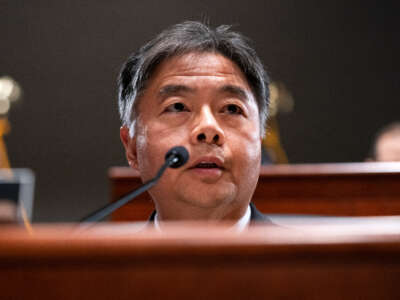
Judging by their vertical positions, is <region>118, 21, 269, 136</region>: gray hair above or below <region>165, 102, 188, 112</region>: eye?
above

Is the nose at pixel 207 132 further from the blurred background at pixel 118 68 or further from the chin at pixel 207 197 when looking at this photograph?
the blurred background at pixel 118 68

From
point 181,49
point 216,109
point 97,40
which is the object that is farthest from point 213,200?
point 97,40

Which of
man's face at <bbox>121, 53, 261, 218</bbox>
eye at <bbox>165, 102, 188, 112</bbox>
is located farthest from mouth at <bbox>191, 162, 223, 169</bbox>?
eye at <bbox>165, 102, 188, 112</bbox>

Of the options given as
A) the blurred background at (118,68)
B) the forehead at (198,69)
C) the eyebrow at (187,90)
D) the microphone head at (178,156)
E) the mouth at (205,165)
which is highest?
the forehead at (198,69)

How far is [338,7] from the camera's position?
153 inches

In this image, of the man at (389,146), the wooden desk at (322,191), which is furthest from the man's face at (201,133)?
the man at (389,146)

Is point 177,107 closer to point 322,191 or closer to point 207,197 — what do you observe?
point 207,197

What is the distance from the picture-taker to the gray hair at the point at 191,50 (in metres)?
0.93

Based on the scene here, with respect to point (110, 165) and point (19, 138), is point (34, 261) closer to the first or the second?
point (110, 165)

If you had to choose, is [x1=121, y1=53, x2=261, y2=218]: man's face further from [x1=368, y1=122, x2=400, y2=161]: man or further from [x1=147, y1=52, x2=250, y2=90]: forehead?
[x1=368, y1=122, x2=400, y2=161]: man

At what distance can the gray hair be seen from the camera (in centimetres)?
93

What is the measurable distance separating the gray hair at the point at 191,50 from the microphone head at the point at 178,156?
0.73 ft

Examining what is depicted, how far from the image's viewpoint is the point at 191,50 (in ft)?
3.05

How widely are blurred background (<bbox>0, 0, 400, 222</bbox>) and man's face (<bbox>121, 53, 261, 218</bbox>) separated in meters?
2.93
